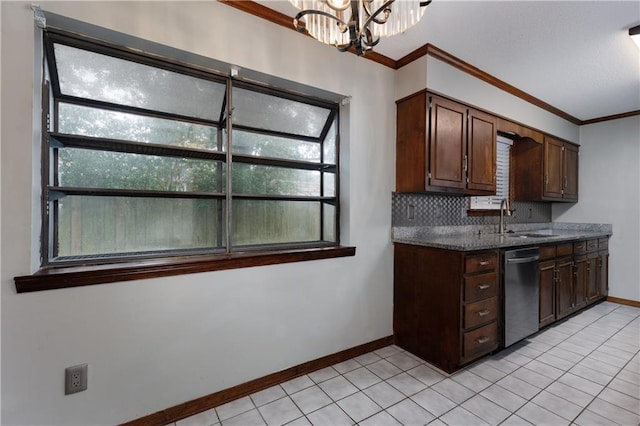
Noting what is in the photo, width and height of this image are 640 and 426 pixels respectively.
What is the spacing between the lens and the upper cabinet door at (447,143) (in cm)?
240

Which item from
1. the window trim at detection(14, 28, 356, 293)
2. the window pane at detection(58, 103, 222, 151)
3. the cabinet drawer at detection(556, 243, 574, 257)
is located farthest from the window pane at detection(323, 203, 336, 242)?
the cabinet drawer at detection(556, 243, 574, 257)

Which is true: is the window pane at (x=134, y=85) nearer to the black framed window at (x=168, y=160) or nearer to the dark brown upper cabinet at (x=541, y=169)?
the black framed window at (x=168, y=160)

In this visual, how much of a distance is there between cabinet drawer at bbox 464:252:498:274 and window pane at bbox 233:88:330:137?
5.27 ft

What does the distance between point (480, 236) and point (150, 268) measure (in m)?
2.89

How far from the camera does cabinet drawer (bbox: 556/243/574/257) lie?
9.58 ft

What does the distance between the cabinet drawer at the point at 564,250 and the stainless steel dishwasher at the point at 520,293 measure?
533mm

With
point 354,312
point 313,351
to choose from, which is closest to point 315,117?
point 354,312

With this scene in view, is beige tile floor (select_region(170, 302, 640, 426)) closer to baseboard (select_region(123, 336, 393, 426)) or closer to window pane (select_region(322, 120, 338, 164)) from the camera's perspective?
baseboard (select_region(123, 336, 393, 426))

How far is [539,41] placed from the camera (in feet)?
7.31

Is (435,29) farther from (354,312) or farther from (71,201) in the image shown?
(71,201)

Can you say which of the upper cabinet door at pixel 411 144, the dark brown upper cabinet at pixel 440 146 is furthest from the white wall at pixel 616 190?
the upper cabinet door at pixel 411 144

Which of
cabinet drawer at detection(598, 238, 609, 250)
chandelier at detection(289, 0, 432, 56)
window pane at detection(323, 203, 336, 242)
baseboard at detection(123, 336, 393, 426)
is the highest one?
chandelier at detection(289, 0, 432, 56)

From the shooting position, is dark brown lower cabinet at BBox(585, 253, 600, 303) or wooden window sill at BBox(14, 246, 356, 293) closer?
wooden window sill at BBox(14, 246, 356, 293)

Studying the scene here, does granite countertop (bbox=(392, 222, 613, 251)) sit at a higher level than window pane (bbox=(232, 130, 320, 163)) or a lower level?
lower
